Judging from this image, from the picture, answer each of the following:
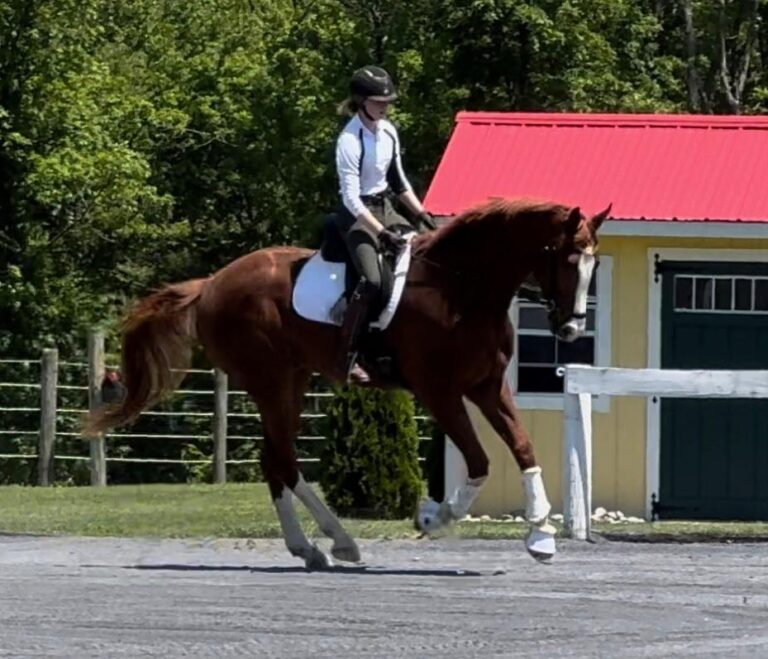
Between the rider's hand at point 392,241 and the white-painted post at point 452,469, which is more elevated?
the rider's hand at point 392,241

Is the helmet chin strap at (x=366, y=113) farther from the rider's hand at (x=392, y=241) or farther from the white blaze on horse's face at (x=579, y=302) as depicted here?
the white blaze on horse's face at (x=579, y=302)

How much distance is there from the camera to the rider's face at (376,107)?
1164cm

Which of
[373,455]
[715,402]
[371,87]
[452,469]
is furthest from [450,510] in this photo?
[715,402]

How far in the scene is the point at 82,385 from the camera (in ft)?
86.6

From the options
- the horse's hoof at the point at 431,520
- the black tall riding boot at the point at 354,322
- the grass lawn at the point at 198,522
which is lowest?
the grass lawn at the point at 198,522

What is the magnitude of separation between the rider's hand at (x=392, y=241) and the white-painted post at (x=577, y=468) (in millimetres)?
2673

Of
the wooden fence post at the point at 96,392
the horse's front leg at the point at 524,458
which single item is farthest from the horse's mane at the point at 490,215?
the wooden fence post at the point at 96,392

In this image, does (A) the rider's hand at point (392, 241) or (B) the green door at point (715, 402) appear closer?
(A) the rider's hand at point (392, 241)

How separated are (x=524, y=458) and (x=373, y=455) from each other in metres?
4.77

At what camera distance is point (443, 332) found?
11539mm

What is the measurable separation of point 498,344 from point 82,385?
617 inches

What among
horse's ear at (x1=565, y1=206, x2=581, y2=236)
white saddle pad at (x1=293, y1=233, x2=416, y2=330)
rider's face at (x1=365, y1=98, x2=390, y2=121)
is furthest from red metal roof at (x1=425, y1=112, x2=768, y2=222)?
horse's ear at (x1=565, y1=206, x2=581, y2=236)

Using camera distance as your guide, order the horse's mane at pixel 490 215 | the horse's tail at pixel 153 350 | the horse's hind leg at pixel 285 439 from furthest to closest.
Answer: the horse's tail at pixel 153 350 < the horse's hind leg at pixel 285 439 < the horse's mane at pixel 490 215

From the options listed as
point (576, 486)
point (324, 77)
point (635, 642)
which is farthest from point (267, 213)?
point (635, 642)
